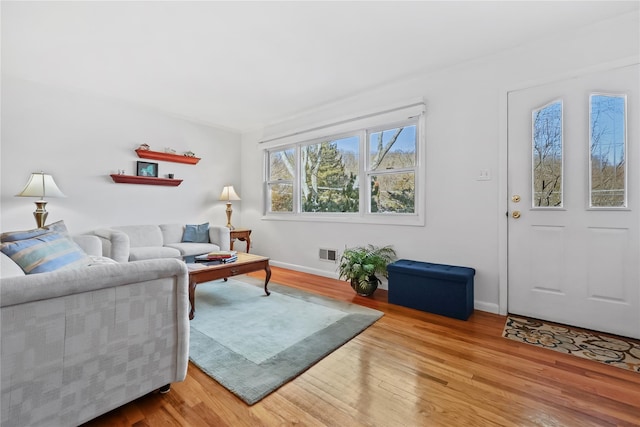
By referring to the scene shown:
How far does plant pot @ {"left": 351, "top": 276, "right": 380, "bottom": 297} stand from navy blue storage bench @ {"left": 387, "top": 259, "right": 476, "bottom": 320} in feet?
0.83

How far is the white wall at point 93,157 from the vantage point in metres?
3.13

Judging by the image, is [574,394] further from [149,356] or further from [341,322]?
[149,356]

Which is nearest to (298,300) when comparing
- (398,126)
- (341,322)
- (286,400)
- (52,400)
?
(341,322)

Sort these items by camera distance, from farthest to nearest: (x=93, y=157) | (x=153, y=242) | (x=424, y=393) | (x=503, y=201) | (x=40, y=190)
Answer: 1. (x=153, y=242)
2. (x=93, y=157)
3. (x=40, y=190)
4. (x=503, y=201)
5. (x=424, y=393)

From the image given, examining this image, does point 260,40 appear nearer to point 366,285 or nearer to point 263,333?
point 263,333

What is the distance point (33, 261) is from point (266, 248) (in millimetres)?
3340

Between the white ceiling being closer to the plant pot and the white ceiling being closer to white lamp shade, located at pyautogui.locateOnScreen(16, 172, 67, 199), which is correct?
white lamp shade, located at pyautogui.locateOnScreen(16, 172, 67, 199)

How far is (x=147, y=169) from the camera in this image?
4062 mm

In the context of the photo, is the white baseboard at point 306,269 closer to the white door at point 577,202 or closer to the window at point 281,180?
the window at point 281,180

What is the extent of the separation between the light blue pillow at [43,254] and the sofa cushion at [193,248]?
1.79m

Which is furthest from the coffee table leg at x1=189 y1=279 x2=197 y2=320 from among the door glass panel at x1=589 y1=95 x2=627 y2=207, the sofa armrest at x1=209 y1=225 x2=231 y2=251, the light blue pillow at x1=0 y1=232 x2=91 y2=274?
the door glass panel at x1=589 y1=95 x2=627 y2=207

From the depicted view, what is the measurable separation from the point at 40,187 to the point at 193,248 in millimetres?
1643

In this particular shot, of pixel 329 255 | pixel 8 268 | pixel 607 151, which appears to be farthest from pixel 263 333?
pixel 607 151

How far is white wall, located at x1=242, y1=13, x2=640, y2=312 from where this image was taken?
2303 mm
